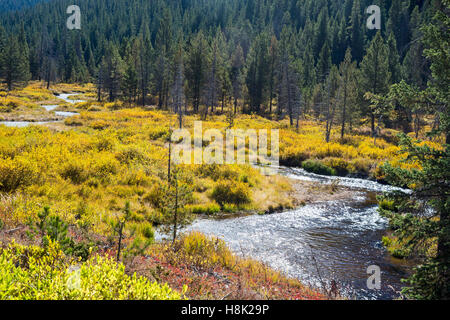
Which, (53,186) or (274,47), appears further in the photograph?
(274,47)

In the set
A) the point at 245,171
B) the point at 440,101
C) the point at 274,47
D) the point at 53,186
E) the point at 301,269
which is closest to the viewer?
the point at 440,101

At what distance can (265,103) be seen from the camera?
5788 centimetres

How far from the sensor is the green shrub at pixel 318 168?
2458 cm

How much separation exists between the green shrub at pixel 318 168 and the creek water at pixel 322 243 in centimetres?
754

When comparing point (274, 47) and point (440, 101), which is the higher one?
point (274, 47)

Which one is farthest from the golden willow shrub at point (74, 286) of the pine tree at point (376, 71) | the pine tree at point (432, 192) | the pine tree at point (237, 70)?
the pine tree at point (237, 70)

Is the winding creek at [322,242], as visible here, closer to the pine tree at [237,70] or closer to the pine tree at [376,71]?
the pine tree at [376,71]

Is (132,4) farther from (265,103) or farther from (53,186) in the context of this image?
(53,186)

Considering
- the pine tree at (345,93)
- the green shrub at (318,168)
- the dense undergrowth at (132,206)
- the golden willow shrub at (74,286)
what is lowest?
the green shrub at (318,168)

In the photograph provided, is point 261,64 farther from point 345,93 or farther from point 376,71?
point 345,93

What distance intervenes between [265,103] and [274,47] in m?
11.3

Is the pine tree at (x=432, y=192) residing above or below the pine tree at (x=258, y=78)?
below

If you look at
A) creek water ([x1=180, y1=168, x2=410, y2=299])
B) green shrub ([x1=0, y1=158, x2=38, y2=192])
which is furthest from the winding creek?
green shrub ([x1=0, y1=158, x2=38, y2=192])

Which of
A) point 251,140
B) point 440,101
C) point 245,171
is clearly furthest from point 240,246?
point 251,140
